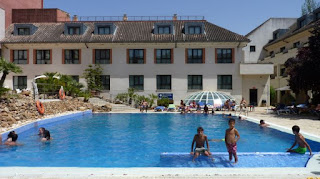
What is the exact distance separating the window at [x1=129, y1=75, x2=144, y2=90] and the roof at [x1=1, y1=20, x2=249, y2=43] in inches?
164

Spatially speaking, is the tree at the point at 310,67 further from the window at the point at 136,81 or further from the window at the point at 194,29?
the window at the point at 136,81

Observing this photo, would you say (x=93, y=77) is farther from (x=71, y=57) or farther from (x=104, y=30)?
(x=104, y=30)

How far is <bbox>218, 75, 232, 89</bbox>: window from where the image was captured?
32.8 meters

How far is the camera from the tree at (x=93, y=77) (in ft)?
106

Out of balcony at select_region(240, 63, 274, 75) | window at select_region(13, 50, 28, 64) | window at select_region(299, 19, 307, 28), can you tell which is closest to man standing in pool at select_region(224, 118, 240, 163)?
balcony at select_region(240, 63, 274, 75)

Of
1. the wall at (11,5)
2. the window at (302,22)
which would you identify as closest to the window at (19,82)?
the wall at (11,5)

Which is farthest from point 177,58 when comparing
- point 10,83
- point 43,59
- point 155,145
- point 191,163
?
point 191,163

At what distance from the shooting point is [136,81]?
3316cm

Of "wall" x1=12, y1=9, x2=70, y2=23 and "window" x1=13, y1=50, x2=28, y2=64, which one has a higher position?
"wall" x1=12, y1=9, x2=70, y2=23

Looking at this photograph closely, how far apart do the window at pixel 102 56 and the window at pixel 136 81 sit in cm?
346

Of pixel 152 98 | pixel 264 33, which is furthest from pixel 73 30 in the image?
pixel 264 33

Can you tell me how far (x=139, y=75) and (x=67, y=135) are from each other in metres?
19.3

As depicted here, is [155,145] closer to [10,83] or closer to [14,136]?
[14,136]

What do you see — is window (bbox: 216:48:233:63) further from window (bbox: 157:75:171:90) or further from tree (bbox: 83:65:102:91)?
tree (bbox: 83:65:102:91)
